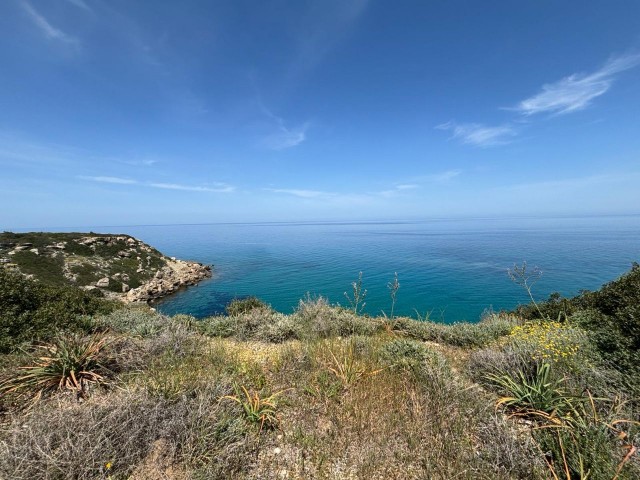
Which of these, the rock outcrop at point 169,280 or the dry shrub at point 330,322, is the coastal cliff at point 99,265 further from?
the dry shrub at point 330,322

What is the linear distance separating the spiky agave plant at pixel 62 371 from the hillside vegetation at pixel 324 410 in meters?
0.02

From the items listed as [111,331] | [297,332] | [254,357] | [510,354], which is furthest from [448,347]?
[111,331]

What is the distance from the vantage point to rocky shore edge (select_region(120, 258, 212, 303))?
1065 inches

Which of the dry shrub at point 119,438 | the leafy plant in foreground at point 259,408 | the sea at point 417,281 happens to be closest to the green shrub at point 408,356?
the leafy plant in foreground at point 259,408

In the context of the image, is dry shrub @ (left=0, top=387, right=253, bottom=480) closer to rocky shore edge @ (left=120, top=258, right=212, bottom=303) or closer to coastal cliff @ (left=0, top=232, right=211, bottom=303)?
rocky shore edge @ (left=120, top=258, right=212, bottom=303)

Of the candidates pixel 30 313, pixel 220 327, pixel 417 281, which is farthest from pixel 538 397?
pixel 417 281

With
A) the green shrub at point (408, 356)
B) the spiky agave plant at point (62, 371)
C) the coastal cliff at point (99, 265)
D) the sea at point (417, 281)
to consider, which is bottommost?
the sea at point (417, 281)

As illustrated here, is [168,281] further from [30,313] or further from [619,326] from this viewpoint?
[619,326]

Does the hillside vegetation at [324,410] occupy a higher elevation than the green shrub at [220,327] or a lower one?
higher

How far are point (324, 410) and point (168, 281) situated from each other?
33.5 meters

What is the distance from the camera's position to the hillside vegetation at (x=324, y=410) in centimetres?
289

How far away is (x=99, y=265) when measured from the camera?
31875mm

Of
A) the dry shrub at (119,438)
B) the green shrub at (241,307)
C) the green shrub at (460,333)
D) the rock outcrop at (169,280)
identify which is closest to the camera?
the dry shrub at (119,438)

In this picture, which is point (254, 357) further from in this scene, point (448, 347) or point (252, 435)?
point (448, 347)
